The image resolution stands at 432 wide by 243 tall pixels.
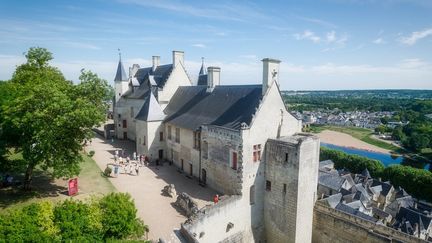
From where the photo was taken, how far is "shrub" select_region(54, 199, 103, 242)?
48.2ft

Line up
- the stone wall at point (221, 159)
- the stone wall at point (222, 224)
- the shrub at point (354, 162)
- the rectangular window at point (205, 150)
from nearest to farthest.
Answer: the stone wall at point (222, 224), the stone wall at point (221, 159), the rectangular window at point (205, 150), the shrub at point (354, 162)

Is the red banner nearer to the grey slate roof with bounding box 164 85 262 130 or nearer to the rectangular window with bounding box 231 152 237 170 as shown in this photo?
the grey slate roof with bounding box 164 85 262 130

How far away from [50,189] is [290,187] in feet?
61.0

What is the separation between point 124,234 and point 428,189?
151 feet

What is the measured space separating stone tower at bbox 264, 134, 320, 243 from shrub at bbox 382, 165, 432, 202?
31101 millimetres

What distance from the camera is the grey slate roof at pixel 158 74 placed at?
38.1 m

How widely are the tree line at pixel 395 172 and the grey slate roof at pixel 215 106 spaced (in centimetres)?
3567

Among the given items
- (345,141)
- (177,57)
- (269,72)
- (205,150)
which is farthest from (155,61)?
(345,141)

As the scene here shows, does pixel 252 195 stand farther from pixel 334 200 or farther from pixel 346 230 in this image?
pixel 334 200

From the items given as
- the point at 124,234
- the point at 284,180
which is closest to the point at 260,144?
the point at 284,180

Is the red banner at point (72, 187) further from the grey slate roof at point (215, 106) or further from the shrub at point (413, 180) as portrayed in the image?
the shrub at point (413, 180)

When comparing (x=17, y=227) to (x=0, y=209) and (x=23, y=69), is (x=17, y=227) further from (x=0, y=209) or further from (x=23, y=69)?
(x=23, y=69)

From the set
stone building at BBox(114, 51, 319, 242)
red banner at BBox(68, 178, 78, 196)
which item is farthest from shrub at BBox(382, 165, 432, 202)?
red banner at BBox(68, 178, 78, 196)

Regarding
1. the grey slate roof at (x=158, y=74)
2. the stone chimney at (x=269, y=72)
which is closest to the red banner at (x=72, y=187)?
the stone chimney at (x=269, y=72)
